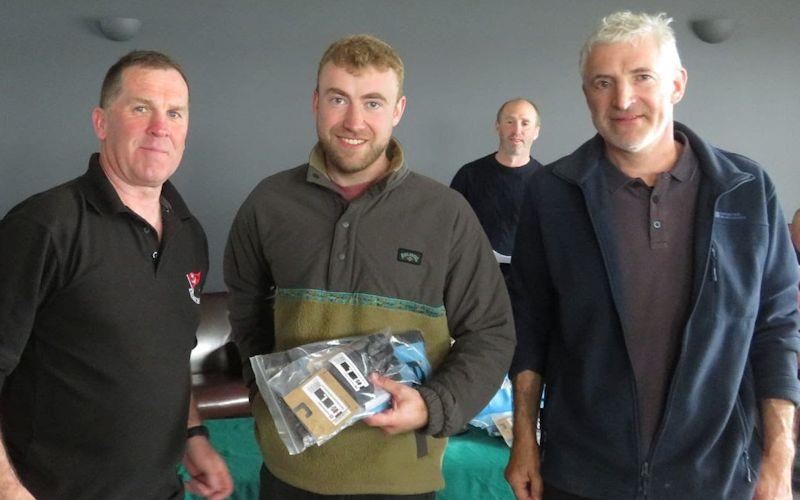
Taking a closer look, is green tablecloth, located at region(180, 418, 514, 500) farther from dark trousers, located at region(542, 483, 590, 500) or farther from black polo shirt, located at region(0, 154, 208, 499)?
black polo shirt, located at region(0, 154, 208, 499)

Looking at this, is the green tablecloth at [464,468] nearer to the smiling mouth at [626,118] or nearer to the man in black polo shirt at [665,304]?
the man in black polo shirt at [665,304]

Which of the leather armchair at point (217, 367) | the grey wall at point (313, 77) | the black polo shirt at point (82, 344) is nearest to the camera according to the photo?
the black polo shirt at point (82, 344)

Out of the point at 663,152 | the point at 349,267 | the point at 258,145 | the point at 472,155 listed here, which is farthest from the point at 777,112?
the point at 349,267

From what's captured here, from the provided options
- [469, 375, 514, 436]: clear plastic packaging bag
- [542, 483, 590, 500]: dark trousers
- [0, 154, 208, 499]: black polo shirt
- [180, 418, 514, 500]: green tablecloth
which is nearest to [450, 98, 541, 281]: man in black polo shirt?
[469, 375, 514, 436]: clear plastic packaging bag

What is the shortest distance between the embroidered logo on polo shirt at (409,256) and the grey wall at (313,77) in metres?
3.89

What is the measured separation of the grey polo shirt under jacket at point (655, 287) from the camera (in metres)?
1.66

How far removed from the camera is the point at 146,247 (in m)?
1.67

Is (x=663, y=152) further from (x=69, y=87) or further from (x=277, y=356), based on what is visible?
(x=69, y=87)

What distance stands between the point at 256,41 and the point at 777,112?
15.6 ft

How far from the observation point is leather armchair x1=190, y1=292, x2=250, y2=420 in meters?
4.31

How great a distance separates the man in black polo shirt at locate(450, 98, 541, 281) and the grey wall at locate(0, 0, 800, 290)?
1178mm

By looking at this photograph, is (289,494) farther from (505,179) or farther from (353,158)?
(505,179)

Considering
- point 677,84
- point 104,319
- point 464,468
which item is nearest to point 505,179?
point 464,468

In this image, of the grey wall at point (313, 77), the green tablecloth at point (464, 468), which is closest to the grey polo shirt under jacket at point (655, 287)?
the green tablecloth at point (464, 468)
